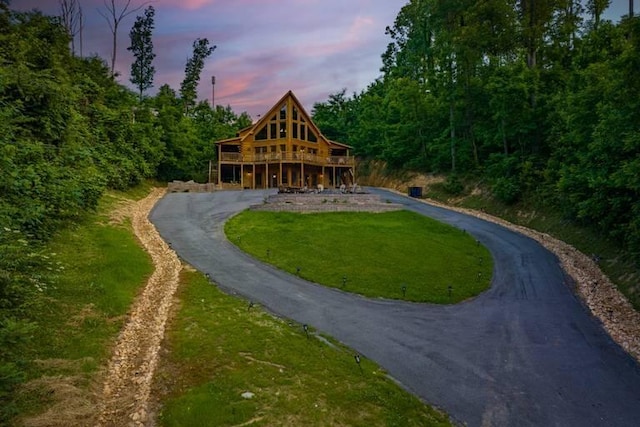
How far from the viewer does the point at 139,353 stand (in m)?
10.3

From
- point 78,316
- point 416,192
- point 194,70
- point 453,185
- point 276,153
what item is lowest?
point 78,316

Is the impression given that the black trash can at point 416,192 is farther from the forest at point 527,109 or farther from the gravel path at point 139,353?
the gravel path at point 139,353

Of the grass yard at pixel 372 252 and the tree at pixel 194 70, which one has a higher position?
the tree at pixel 194 70

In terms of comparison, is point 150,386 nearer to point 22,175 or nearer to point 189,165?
point 22,175

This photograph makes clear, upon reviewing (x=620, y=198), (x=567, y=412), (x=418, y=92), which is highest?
(x=418, y=92)

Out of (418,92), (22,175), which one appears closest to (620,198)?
(22,175)

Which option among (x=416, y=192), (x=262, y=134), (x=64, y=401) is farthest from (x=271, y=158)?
(x=64, y=401)

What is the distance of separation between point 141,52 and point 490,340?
216ft

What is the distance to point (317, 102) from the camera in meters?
72.3

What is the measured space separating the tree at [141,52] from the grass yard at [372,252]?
45.1 meters

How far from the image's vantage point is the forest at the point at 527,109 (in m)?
18.1

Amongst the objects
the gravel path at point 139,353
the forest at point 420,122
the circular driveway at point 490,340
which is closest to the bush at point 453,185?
the forest at point 420,122

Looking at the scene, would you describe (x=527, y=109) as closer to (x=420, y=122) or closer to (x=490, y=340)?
(x=420, y=122)

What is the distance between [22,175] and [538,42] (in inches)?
1539
